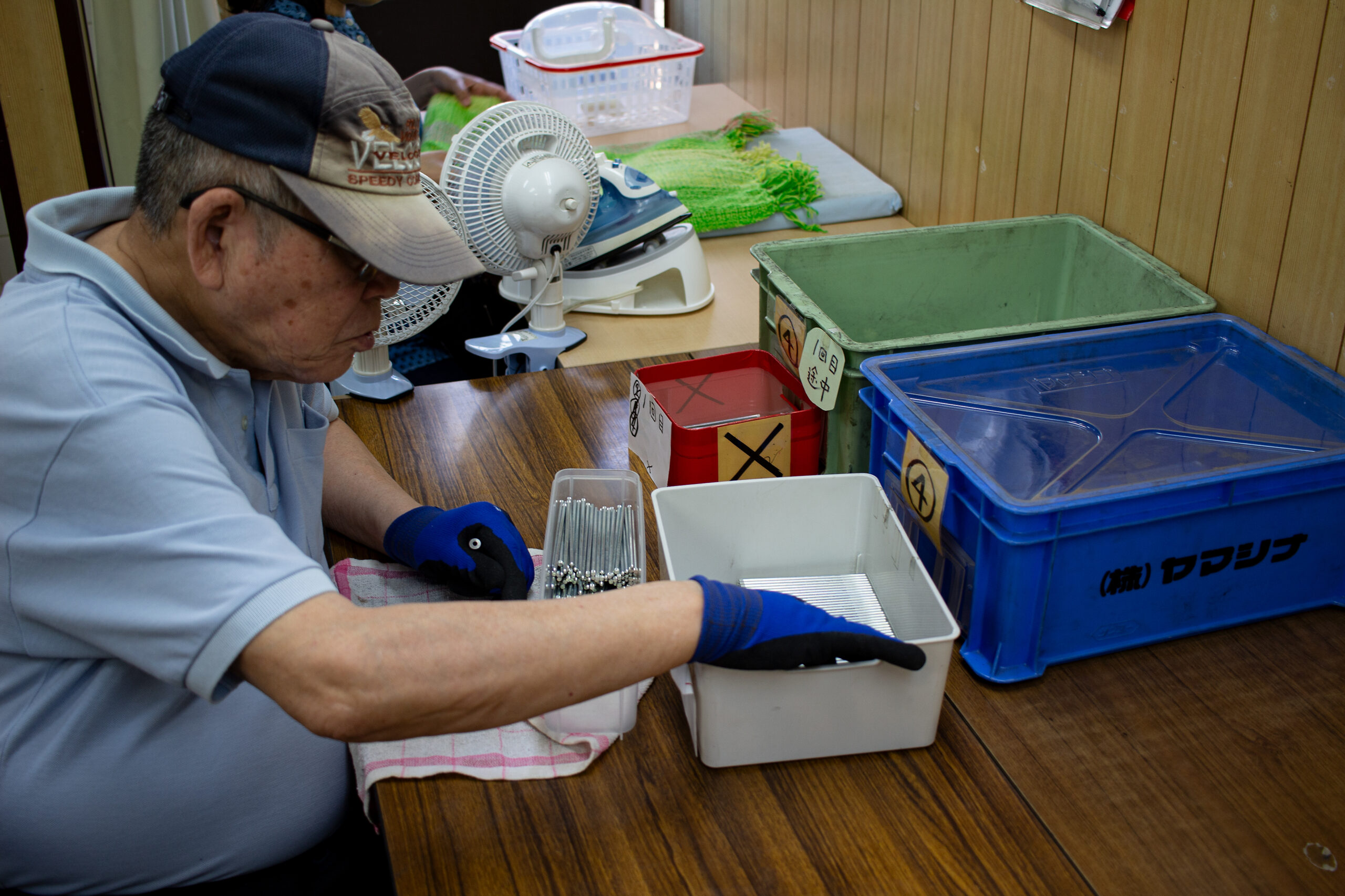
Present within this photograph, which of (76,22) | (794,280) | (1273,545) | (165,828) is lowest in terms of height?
(165,828)

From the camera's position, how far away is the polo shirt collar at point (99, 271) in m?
0.94

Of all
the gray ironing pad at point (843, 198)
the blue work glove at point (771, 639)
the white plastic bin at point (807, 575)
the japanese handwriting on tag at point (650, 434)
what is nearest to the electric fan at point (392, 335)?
the japanese handwriting on tag at point (650, 434)

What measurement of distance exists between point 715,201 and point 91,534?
1911 mm

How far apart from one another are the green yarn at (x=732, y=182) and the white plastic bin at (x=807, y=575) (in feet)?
4.49

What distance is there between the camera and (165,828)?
0.98 m

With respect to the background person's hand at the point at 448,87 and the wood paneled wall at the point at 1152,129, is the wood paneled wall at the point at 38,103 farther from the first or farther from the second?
the wood paneled wall at the point at 1152,129

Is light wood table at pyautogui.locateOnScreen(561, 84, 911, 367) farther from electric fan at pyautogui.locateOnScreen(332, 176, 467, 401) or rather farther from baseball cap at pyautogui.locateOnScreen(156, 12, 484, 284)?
baseball cap at pyautogui.locateOnScreen(156, 12, 484, 284)

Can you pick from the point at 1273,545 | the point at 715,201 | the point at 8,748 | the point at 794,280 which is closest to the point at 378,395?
the point at 794,280

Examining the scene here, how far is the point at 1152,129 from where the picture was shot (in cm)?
162

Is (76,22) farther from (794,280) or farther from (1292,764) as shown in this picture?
(1292,764)

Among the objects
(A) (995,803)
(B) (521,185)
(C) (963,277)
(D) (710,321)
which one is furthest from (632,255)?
(A) (995,803)

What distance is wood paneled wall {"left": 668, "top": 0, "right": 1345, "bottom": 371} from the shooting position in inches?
53.0

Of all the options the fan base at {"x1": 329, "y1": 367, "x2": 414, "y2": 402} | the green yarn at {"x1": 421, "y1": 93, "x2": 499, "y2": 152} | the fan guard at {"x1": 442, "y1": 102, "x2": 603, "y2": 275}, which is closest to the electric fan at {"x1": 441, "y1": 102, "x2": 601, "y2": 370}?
the fan guard at {"x1": 442, "y1": 102, "x2": 603, "y2": 275}

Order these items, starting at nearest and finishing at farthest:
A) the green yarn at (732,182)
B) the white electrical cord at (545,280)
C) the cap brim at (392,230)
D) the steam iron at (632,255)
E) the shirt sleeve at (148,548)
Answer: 1. the shirt sleeve at (148,548)
2. the cap brim at (392,230)
3. the white electrical cord at (545,280)
4. the steam iron at (632,255)
5. the green yarn at (732,182)
